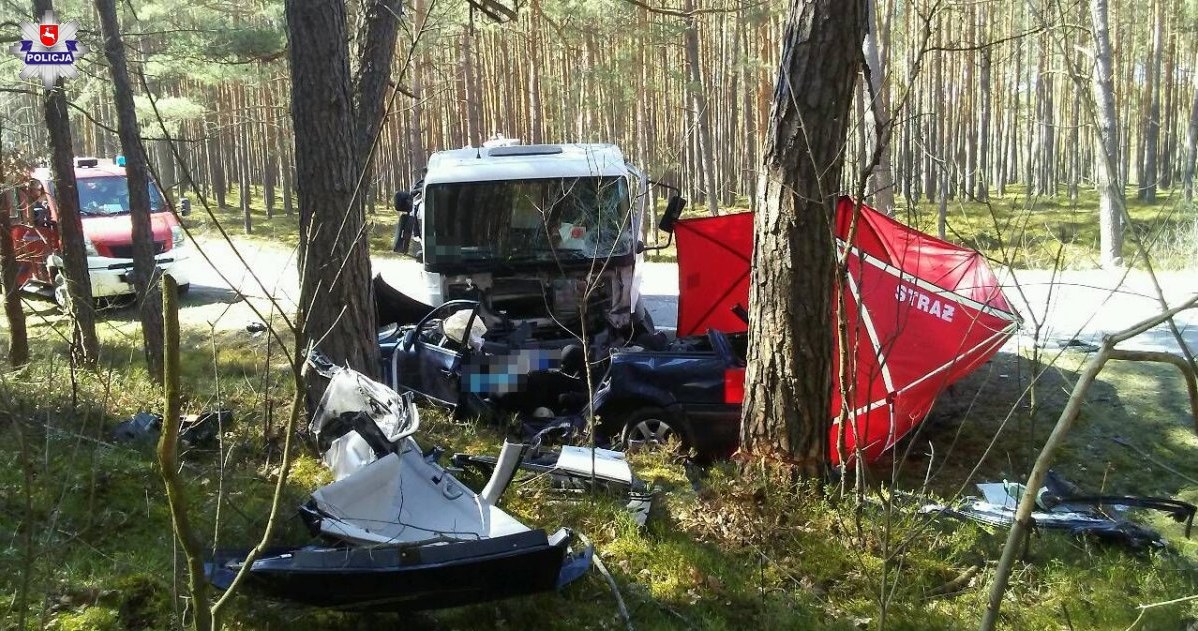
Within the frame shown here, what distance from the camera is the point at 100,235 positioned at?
13.4 metres

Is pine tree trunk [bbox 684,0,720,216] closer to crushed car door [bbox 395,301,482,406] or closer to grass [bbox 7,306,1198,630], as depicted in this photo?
crushed car door [bbox 395,301,482,406]

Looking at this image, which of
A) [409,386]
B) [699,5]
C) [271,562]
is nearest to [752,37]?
[699,5]

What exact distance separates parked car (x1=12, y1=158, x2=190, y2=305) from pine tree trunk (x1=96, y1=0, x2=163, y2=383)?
206 centimetres

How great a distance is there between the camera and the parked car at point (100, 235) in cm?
1216

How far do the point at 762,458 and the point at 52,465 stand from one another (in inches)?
171

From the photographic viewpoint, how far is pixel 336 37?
6137mm

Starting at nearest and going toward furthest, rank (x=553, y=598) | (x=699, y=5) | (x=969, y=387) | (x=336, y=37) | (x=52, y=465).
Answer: (x=553, y=598) → (x=52, y=465) → (x=336, y=37) → (x=969, y=387) → (x=699, y=5)

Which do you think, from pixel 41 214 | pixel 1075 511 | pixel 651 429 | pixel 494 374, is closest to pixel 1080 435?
pixel 1075 511

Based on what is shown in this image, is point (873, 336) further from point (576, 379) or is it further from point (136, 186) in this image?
point (136, 186)

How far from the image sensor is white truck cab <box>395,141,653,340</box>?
8453 mm

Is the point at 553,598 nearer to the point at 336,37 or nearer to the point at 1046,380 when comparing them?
the point at 336,37

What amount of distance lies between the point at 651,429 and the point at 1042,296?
282 inches

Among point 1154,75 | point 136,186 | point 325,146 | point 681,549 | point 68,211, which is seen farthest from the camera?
point 1154,75

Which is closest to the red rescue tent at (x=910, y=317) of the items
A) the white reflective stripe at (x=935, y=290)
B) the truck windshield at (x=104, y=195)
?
the white reflective stripe at (x=935, y=290)
